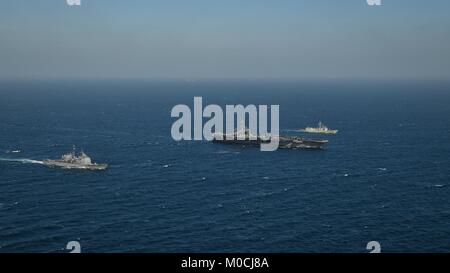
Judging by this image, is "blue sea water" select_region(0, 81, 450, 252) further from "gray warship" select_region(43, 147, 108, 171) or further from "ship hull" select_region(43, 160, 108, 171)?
"gray warship" select_region(43, 147, 108, 171)

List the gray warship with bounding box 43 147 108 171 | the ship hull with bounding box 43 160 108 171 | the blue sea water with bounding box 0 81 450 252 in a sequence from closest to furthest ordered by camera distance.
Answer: the blue sea water with bounding box 0 81 450 252, the ship hull with bounding box 43 160 108 171, the gray warship with bounding box 43 147 108 171

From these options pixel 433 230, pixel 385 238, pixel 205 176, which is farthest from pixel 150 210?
Result: pixel 433 230

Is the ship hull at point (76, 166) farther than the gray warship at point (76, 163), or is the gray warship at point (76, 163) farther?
the gray warship at point (76, 163)

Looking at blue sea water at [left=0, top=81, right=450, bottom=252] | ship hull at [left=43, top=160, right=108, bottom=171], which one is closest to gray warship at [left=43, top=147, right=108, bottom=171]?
ship hull at [left=43, top=160, right=108, bottom=171]

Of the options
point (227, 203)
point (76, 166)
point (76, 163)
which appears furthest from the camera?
point (76, 163)

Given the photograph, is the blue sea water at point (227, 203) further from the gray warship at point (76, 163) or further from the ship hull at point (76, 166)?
the gray warship at point (76, 163)

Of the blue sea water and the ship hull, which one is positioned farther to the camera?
the ship hull

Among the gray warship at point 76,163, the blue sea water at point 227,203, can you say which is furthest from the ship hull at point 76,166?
the blue sea water at point 227,203

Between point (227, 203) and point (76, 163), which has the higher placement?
point (76, 163)

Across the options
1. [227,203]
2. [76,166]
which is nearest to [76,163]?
[76,166]

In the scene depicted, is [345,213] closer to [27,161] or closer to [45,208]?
[45,208]

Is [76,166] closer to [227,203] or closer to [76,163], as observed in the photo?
[76,163]

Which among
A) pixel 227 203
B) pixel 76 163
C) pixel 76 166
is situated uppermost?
pixel 76 163
